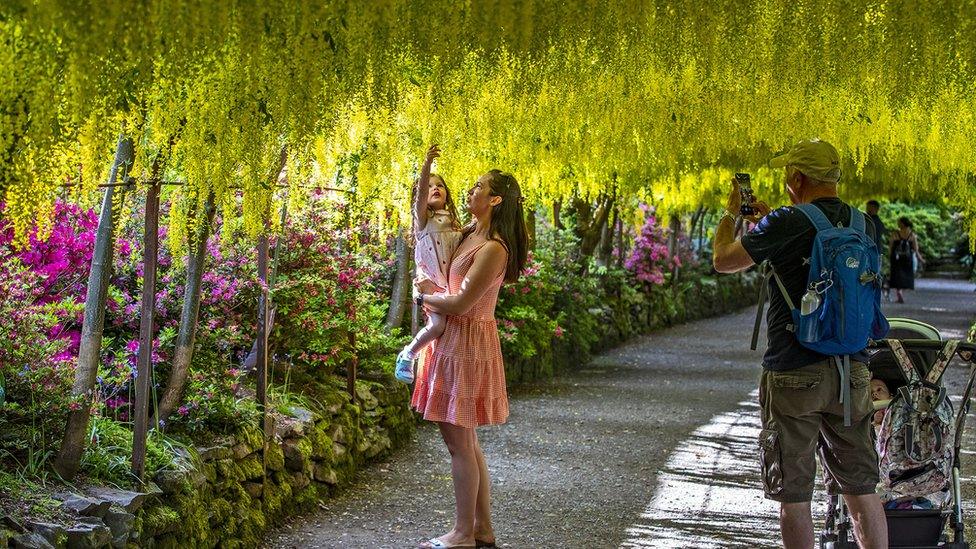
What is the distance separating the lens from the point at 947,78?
3.75 meters

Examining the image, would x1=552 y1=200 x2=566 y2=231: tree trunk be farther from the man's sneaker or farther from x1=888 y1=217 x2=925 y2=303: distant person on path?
the man's sneaker

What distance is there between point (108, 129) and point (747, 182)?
6.63ft

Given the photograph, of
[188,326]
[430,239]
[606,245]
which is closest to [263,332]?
[188,326]

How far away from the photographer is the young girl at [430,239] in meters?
4.83

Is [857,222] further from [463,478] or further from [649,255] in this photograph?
[649,255]

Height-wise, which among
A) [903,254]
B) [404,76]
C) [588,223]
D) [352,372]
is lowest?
[352,372]

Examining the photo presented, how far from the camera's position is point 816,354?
11.5 feet

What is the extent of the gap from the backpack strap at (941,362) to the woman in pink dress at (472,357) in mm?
1539

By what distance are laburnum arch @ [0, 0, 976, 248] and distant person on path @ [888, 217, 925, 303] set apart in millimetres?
12362

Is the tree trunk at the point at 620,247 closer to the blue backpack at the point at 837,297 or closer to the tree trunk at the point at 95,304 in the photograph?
the tree trunk at the point at 95,304

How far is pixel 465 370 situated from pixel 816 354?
1399mm

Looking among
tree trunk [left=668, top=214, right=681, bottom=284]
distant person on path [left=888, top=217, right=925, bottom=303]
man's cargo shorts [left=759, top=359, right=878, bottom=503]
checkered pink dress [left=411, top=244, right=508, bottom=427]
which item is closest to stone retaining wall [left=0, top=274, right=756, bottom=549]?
checkered pink dress [left=411, top=244, right=508, bottom=427]

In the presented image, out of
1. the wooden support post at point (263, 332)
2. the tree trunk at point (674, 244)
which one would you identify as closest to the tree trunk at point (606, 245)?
the tree trunk at point (674, 244)

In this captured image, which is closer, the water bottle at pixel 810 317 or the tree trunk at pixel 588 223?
the water bottle at pixel 810 317
